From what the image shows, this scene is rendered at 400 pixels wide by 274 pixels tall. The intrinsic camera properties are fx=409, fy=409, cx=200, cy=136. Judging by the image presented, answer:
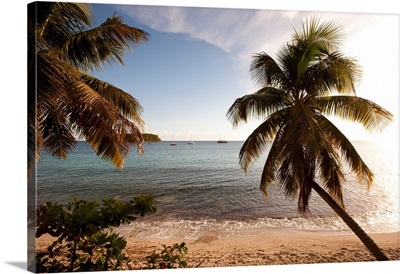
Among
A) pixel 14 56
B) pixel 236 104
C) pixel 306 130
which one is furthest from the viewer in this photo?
pixel 236 104

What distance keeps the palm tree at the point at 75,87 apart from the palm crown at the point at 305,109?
1.25 meters

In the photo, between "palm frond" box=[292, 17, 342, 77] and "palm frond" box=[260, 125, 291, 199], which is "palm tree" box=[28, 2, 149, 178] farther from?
"palm frond" box=[292, 17, 342, 77]

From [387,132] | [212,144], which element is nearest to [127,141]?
[212,144]

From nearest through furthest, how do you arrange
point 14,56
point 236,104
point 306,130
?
point 14,56 → point 306,130 → point 236,104

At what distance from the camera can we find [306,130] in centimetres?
405

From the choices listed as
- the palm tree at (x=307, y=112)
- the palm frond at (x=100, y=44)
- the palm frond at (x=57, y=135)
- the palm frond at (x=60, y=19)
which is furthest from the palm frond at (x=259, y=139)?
the palm frond at (x=60, y=19)

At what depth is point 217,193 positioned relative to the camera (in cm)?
459

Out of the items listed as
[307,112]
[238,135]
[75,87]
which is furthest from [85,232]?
[307,112]

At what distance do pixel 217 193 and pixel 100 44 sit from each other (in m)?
2.02

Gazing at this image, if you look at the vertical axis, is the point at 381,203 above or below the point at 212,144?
below

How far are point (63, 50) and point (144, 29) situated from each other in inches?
33.1

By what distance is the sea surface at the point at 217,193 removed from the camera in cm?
434

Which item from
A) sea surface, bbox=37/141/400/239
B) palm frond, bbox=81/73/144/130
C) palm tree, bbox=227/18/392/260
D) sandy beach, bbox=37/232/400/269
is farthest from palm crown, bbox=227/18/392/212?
palm frond, bbox=81/73/144/130

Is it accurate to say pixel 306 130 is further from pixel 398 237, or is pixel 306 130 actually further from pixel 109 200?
pixel 109 200
